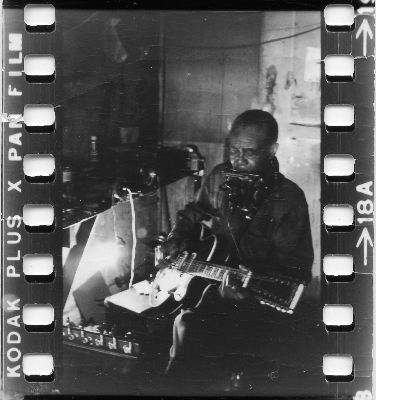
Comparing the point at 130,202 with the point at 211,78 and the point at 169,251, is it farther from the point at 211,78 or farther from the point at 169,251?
the point at 211,78

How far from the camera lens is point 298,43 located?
1.10 m

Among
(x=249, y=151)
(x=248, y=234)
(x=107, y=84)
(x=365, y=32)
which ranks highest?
(x=365, y=32)

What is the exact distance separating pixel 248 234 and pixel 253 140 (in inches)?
7.7

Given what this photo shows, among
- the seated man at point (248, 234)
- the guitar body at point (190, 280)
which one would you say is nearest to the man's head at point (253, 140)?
the seated man at point (248, 234)

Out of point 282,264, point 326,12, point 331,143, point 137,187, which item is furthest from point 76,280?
point 326,12

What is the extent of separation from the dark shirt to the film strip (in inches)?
1.1

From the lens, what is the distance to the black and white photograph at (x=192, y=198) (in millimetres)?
1095

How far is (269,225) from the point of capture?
43.1 inches

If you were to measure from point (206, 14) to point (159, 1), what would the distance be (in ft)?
0.34

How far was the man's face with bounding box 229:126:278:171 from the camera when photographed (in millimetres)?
1091

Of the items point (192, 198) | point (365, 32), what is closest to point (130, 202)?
point (192, 198)

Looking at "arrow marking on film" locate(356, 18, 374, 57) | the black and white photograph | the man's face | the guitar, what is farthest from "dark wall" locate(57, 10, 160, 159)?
"arrow marking on film" locate(356, 18, 374, 57)

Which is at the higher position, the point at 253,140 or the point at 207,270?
the point at 253,140
